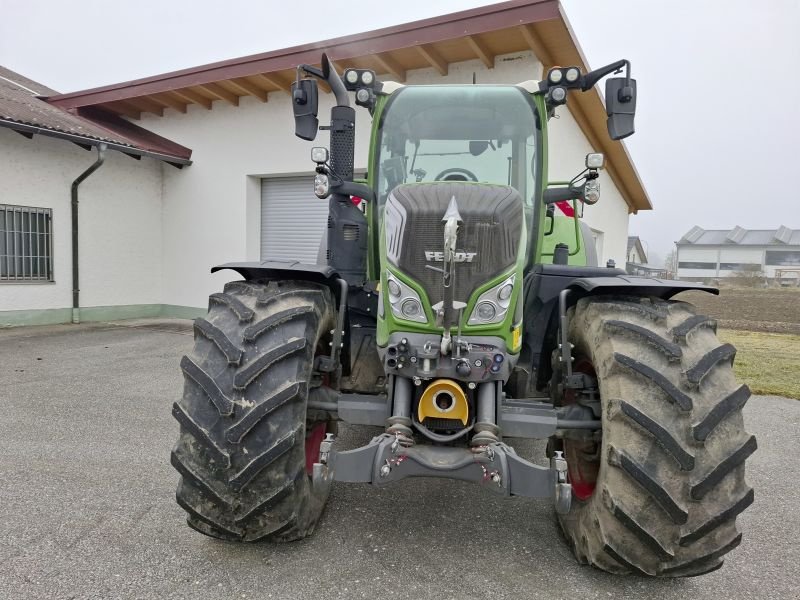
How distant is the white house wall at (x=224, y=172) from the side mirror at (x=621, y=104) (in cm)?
636

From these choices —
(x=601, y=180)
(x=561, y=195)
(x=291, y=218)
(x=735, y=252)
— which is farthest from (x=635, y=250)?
(x=561, y=195)

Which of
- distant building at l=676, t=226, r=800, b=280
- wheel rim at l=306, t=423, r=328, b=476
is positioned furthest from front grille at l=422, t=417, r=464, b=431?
distant building at l=676, t=226, r=800, b=280

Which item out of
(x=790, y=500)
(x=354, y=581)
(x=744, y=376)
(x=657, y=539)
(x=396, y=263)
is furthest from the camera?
(x=744, y=376)

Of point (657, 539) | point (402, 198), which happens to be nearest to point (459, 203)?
point (402, 198)

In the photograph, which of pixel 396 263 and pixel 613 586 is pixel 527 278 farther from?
pixel 613 586

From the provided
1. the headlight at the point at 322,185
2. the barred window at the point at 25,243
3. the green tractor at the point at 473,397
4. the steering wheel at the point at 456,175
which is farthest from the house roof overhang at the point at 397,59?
the headlight at the point at 322,185

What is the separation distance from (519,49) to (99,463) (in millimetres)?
7459

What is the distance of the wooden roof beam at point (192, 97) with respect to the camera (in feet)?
34.0

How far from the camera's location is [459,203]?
242 cm

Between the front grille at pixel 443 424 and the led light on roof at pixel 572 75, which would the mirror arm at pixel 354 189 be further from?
the front grille at pixel 443 424

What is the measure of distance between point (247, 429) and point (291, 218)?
8.77 m

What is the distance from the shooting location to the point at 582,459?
2.92 meters

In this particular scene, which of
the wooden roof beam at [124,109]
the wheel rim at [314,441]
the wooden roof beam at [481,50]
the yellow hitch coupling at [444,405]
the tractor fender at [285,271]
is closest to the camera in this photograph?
the yellow hitch coupling at [444,405]

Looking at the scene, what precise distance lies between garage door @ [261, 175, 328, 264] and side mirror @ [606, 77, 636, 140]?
7.64m
